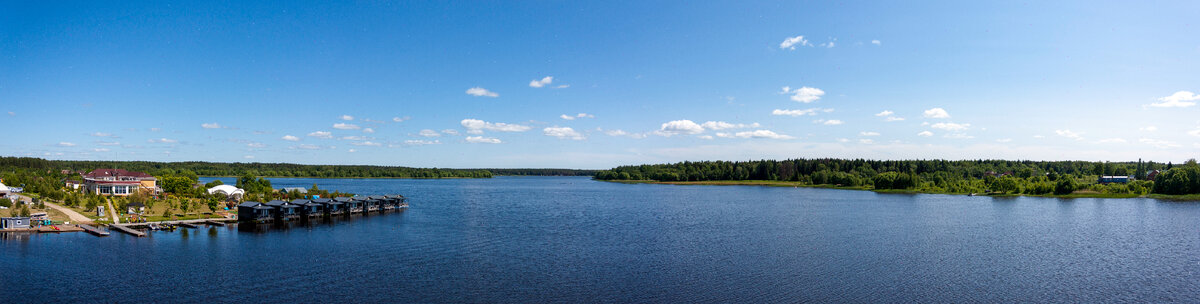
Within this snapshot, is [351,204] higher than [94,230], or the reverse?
[351,204]

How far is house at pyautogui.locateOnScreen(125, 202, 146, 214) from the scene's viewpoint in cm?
5937

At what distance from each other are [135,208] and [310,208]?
15762 mm

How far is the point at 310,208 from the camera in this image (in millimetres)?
68875

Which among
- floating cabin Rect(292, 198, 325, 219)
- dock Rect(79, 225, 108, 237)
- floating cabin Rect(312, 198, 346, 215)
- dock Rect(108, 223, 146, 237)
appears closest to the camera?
dock Rect(79, 225, 108, 237)

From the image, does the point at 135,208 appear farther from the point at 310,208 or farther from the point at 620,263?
the point at 620,263

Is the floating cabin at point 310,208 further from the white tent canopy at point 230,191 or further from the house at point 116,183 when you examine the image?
the house at point 116,183

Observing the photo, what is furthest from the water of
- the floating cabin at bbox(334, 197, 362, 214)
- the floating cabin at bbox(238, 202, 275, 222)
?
the floating cabin at bbox(334, 197, 362, 214)

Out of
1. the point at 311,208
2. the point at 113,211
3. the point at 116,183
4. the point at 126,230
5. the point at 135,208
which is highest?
the point at 116,183

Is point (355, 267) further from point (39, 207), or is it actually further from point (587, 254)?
point (39, 207)

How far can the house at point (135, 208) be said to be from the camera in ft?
195

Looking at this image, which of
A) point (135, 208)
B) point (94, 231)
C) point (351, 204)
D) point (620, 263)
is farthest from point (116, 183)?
point (620, 263)

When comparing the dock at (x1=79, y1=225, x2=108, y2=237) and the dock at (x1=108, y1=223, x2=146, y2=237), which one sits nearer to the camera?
the dock at (x1=79, y1=225, x2=108, y2=237)

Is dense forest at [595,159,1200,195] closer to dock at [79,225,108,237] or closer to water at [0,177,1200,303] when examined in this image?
water at [0,177,1200,303]

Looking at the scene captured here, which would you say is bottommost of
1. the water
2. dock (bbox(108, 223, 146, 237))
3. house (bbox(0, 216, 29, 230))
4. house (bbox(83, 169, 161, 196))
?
the water
